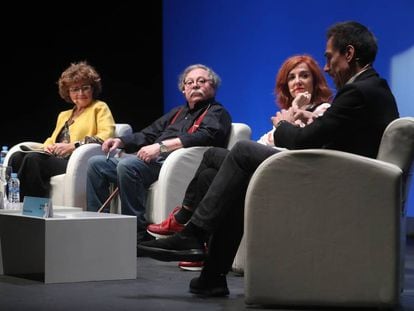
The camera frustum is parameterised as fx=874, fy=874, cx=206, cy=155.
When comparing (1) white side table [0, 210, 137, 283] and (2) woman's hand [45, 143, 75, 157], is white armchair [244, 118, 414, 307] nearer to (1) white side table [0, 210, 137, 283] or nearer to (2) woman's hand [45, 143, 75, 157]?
(1) white side table [0, 210, 137, 283]

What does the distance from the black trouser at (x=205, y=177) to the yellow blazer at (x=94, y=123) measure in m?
1.90

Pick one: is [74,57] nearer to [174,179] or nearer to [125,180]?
[125,180]

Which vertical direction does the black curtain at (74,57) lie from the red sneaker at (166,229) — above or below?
above

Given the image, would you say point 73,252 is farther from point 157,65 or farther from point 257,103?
point 157,65

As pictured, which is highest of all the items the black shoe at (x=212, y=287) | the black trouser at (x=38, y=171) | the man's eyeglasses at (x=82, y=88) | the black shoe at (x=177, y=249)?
the man's eyeglasses at (x=82, y=88)

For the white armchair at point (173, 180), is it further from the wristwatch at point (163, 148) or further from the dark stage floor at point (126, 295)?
the dark stage floor at point (126, 295)

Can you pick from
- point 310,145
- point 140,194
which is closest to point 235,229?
point 310,145

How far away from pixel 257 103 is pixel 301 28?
0.67m

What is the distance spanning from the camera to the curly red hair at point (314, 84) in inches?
164

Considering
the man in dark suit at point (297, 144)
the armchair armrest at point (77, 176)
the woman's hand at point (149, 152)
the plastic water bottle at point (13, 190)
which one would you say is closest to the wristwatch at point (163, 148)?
the woman's hand at point (149, 152)

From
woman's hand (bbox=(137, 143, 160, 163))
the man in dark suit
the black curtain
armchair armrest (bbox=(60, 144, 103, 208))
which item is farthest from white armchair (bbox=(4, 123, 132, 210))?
the man in dark suit

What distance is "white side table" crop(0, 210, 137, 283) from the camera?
3.60 metres

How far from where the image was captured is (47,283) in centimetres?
359

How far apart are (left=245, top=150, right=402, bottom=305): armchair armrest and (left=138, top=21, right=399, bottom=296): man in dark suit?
148mm
